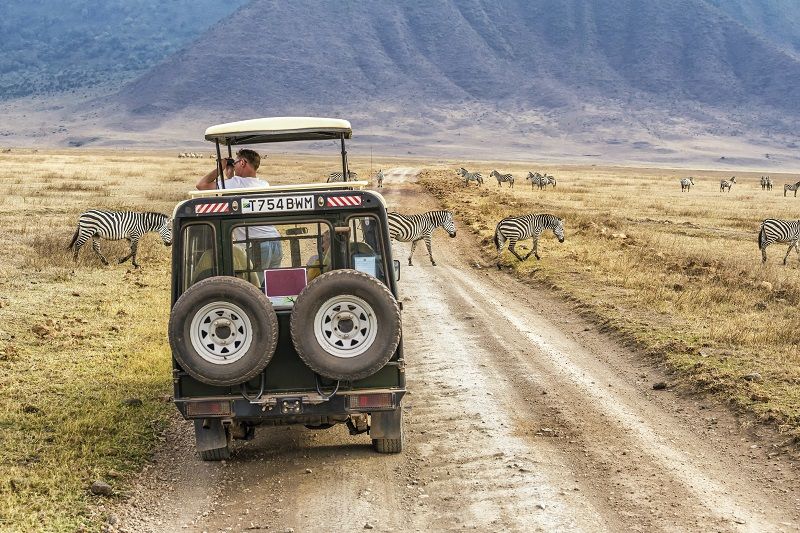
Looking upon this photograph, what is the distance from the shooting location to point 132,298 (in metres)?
17.2

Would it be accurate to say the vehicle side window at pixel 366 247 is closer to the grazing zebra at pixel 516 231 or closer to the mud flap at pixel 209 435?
the mud flap at pixel 209 435

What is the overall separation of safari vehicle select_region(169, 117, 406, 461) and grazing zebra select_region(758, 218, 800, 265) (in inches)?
739

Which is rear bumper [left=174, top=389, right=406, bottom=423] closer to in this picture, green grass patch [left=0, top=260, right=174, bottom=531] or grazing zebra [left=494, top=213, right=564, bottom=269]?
green grass patch [left=0, top=260, right=174, bottom=531]

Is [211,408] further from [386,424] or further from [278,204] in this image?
[278,204]

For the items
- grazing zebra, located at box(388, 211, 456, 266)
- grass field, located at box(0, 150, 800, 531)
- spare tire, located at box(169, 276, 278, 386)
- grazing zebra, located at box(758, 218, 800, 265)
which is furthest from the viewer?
grazing zebra, located at box(758, 218, 800, 265)

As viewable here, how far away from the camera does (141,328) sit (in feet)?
47.3

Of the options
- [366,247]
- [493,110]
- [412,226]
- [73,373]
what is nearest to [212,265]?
[366,247]

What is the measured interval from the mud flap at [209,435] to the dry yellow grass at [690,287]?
5460mm

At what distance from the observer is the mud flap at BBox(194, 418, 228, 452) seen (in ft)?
28.2

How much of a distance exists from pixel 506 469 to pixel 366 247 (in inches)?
91.6

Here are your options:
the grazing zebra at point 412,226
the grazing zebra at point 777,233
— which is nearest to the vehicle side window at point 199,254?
the grazing zebra at point 412,226

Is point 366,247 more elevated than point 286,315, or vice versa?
point 366,247

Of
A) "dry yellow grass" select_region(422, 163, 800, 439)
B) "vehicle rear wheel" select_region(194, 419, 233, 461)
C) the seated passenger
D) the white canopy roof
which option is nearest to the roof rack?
the seated passenger

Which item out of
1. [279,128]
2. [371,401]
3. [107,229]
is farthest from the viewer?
[107,229]
